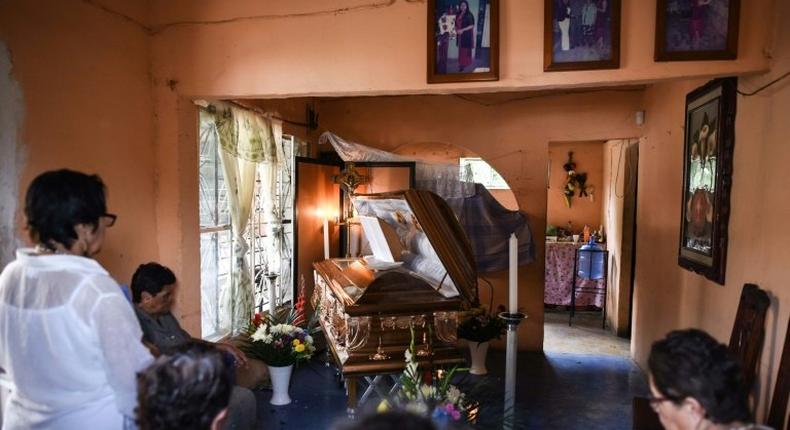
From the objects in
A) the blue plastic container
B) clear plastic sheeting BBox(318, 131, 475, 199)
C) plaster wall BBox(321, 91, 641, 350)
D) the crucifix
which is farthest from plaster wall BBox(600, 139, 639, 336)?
the crucifix

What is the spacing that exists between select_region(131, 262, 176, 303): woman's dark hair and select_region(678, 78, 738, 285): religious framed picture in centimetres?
275

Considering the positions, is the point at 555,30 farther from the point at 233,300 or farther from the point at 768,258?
the point at 233,300

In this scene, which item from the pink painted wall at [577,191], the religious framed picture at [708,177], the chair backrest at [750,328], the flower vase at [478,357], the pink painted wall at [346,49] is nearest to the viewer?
the chair backrest at [750,328]

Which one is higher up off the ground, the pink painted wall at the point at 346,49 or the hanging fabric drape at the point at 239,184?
the pink painted wall at the point at 346,49

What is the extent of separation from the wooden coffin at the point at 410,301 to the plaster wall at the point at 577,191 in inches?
203

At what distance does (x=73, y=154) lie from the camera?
2293 millimetres

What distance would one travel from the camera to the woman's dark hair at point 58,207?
4.28 ft

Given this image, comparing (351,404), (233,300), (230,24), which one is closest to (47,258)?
(230,24)

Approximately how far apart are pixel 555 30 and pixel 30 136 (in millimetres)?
2363

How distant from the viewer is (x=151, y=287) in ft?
7.22

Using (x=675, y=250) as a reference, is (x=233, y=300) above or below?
below

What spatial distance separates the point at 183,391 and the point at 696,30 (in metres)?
2.45

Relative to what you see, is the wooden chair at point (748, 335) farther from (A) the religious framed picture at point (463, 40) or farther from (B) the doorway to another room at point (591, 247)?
(B) the doorway to another room at point (591, 247)

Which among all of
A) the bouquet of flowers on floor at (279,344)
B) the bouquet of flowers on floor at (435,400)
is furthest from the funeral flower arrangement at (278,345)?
the bouquet of flowers on floor at (435,400)
